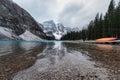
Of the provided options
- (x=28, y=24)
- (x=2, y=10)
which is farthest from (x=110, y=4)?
(x=28, y=24)

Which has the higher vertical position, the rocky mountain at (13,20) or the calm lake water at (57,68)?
the rocky mountain at (13,20)

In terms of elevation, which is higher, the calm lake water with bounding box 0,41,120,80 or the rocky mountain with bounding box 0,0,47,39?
the rocky mountain with bounding box 0,0,47,39

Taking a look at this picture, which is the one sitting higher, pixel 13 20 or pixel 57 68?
pixel 13 20

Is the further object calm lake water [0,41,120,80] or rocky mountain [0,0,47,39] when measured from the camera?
rocky mountain [0,0,47,39]

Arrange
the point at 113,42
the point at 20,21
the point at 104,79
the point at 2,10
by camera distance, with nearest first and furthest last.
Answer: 1. the point at 104,79
2. the point at 113,42
3. the point at 2,10
4. the point at 20,21

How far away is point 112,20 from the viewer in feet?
182

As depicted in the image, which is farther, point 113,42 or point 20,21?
point 20,21

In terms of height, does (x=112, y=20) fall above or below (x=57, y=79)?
above

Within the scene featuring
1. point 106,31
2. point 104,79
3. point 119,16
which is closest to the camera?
point 104,79

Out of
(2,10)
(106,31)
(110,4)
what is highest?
(2,10)

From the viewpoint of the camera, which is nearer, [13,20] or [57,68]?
[57,68]

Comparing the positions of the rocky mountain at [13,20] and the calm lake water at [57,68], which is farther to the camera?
the rocky mountain at [13,20]

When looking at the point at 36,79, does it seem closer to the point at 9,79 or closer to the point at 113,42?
the point at 9,79

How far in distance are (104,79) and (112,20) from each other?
174ft
